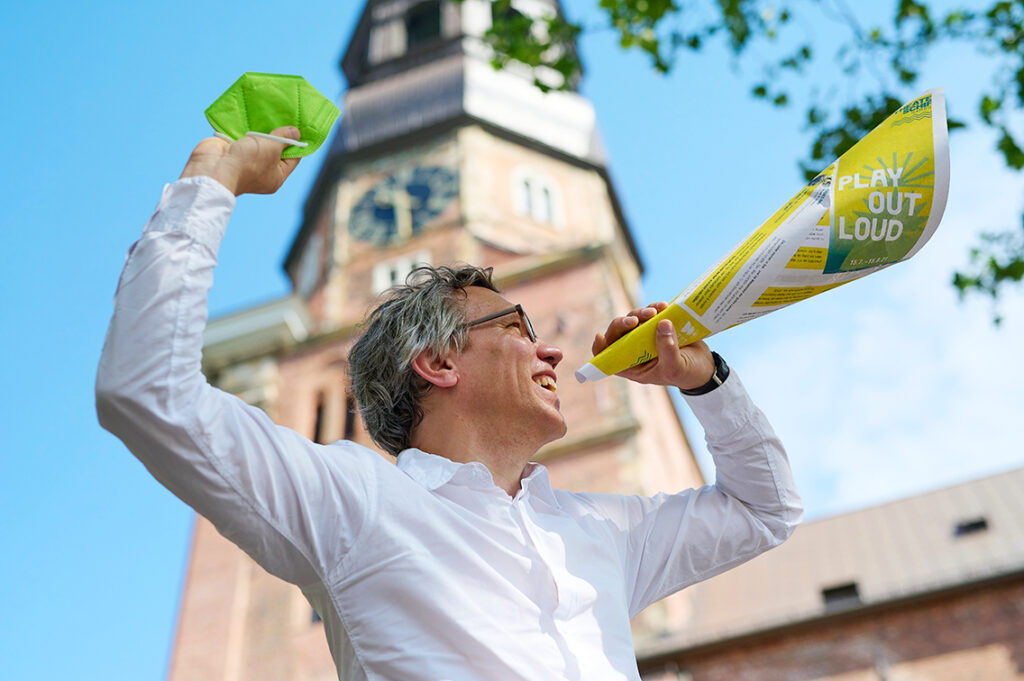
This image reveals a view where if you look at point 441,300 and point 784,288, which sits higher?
point 441,300

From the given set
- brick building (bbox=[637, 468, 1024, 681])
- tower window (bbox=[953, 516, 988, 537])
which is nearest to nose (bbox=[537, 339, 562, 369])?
brick building (bbox=[637, 468, 1024, 681])

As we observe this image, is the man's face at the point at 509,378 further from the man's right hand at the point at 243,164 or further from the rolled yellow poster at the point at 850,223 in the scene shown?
the man's right hand at the point at 243,164

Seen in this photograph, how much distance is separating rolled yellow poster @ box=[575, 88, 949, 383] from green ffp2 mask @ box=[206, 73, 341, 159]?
92cm

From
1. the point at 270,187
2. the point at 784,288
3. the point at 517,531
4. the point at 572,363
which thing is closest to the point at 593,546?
the point at 517,531

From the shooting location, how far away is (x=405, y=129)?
2712 cm

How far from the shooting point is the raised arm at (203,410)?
6.26 ft

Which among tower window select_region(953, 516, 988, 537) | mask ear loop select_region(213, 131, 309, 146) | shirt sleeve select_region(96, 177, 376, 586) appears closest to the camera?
shirt sleeve select_region(96, 177, 376, 586)

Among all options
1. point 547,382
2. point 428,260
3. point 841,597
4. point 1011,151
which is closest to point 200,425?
point 547,382

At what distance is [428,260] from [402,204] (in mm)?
Answer: 2795

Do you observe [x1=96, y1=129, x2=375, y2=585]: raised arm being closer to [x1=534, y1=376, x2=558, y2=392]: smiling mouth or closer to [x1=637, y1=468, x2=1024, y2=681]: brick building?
[x1=534, y1=376, x2=558, y2=392]: smiling mouth

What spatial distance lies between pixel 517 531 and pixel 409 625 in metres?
0.34

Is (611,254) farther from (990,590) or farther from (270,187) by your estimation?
(270,187)

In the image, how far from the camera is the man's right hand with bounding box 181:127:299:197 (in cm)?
214

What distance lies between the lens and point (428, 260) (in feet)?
75.5
